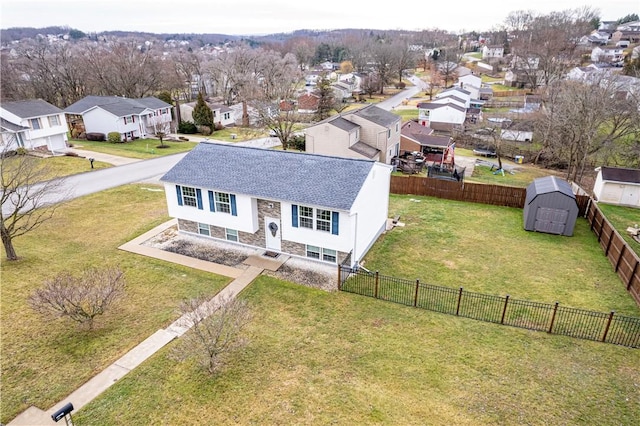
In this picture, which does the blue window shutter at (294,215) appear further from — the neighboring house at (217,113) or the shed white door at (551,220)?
the neighboring house at (217,113)

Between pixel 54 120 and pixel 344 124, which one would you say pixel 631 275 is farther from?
pixel 54 120

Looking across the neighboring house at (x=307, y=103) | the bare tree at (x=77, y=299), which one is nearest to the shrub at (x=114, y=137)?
the neighboring house at (x=307, y=103)

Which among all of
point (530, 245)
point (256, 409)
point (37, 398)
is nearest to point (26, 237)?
point (37, 398)

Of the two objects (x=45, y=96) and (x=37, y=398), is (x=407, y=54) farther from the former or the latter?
(x=37, y=398)

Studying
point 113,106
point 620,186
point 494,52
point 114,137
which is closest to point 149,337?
point 620,186

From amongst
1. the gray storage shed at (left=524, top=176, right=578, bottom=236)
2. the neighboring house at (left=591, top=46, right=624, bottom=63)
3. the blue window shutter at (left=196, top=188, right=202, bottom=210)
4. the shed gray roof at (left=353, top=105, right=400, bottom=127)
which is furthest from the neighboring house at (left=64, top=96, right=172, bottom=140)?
the neighboring house at (left=591, top=46, right=624, bottom=63)

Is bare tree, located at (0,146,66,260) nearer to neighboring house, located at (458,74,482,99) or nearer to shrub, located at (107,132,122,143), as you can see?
shrub, located at (107,132,122,143)
